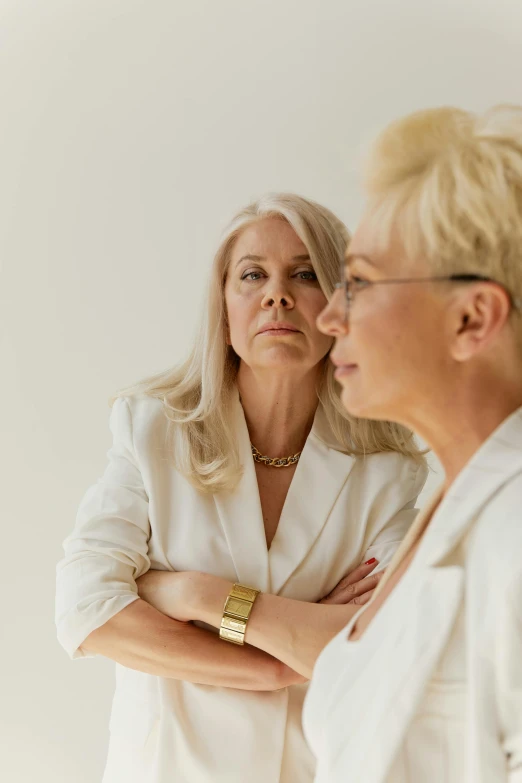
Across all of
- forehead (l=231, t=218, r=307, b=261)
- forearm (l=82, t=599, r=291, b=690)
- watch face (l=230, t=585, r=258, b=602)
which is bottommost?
forearm (l=82, t=599, r=291, b=690)

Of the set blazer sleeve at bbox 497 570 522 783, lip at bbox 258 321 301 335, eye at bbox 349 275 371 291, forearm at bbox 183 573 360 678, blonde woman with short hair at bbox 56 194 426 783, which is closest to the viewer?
blazer sleeve at bbox 497 570 522 783

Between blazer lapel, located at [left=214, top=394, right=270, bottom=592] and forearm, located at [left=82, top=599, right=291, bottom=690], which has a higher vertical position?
blazer lapel, located at [left=214, top=394, right=270, bottom=592]

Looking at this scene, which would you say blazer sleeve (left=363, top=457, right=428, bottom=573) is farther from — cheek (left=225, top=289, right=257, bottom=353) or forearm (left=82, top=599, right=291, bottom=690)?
cheek (left=225, top=289, right=257, bottom=353)

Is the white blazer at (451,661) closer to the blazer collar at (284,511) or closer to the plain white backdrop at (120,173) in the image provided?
the blazer collar at (284,511)

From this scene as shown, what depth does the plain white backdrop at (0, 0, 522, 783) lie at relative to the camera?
10.3 feet

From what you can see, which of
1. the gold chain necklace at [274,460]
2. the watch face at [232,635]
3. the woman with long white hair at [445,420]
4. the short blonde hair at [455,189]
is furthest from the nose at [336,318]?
the gold chain necklace at [274,460]

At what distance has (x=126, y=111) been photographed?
3.28 metres

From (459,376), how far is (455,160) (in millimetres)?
277

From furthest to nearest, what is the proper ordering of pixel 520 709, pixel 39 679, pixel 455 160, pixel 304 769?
pixel 39 679
pixel 304 769
pixel 455 160
pixel 520 709

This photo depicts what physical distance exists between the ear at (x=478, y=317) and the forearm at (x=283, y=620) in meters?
0.79

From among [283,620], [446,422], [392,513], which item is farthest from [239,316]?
[446,422]

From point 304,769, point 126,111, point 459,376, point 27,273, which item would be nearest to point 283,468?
point 304,769

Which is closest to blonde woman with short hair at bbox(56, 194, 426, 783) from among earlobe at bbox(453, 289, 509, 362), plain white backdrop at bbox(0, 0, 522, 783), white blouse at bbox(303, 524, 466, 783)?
white blouse at bbox(303, 524, 466, 783)

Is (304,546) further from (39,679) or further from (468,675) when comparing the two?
(39,679)
